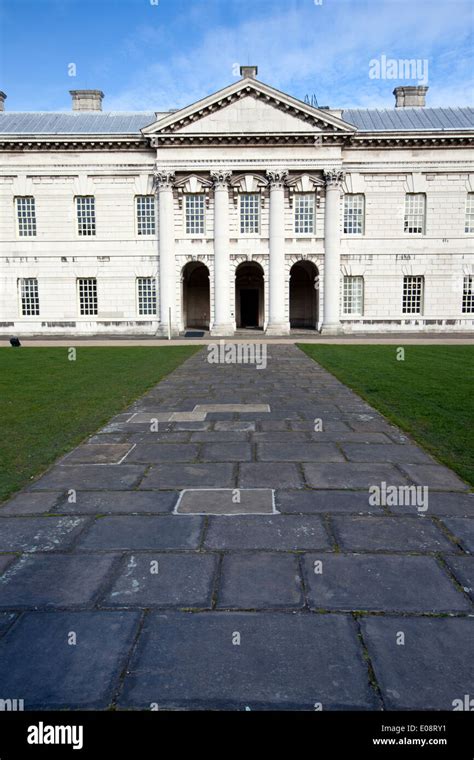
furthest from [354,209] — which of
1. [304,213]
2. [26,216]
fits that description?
[26,216]

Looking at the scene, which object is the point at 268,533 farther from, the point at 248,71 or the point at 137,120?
the point at 137,120

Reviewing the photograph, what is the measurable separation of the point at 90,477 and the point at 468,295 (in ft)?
107

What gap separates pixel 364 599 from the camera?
3.12 meters

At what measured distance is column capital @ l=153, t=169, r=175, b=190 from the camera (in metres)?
31.6

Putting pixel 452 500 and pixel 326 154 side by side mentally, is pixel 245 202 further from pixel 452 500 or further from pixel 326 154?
pixel 452 500

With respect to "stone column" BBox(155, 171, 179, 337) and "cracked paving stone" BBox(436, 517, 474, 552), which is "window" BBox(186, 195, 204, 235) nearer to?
"stone column" BBox(155, 171, 179, 337)

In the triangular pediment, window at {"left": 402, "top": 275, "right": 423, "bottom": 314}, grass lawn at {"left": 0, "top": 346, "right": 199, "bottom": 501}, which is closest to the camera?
grass lawn at {"left": 0, "top": 346, "right": 199, "bottom": 501}

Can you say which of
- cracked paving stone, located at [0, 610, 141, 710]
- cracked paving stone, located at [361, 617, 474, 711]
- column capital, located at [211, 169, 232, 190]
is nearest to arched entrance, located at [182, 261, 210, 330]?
column capital, located at [211, 169, 232, 190]

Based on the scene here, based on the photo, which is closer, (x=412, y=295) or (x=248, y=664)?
(x=248, y=664)

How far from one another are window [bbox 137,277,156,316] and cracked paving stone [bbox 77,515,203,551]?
99.0 feet

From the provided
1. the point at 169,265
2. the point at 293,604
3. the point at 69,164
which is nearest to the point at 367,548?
the point at 293,604

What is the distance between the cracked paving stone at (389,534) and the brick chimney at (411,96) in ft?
135

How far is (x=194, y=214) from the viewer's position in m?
32.6

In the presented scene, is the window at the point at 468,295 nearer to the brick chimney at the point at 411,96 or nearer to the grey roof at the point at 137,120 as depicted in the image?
the grey roof at the point at 137,120
